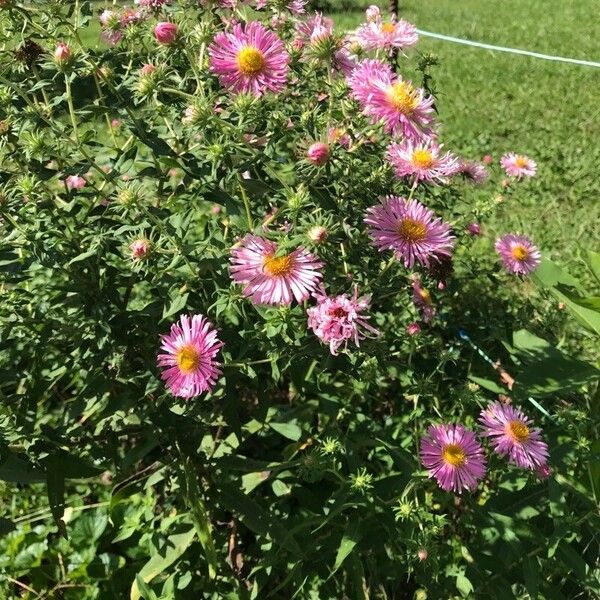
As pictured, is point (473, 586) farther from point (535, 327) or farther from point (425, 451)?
point (535, 327)

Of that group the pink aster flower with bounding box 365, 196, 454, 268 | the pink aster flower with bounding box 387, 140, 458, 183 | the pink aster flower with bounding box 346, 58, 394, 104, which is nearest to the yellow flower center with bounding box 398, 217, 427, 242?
the pink aster flower with bounding box 365, 196, 454, 268

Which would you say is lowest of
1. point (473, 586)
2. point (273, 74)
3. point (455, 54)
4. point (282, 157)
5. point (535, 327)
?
point (455, 54)

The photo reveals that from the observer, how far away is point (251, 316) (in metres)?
1.40

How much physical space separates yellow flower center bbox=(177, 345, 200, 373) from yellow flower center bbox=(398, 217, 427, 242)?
417mm

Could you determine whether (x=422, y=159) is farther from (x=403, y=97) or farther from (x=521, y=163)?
(x=521, y=163)

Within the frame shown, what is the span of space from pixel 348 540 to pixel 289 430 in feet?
1.00

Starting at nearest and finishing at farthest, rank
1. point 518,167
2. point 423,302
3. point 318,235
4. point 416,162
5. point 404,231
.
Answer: point 318,235
point 404,231
point 416,162
point 423,302
point 518,167

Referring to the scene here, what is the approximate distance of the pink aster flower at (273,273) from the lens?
3.74ft

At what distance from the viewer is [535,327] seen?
1781mm

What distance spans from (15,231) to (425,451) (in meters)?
0.86

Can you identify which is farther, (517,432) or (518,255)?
(518,255)

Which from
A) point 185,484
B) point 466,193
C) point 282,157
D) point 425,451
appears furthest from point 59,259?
point 466,193

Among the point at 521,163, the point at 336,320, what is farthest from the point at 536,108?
the point at 336,320

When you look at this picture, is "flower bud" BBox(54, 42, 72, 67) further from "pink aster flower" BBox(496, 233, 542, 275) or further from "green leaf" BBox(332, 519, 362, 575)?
"pink aster flower" BBox(496, 233, 542, 275)
